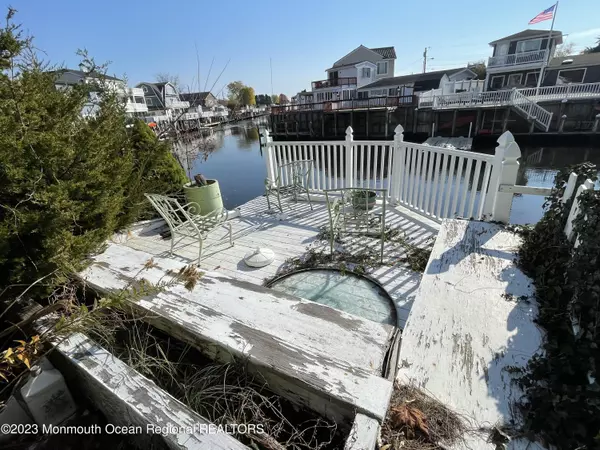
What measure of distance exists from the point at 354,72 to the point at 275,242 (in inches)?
1124

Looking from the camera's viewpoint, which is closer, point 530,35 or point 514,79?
point 530,35

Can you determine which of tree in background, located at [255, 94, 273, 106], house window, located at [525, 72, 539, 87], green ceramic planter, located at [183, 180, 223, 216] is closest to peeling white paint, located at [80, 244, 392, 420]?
green ceramic planter, located at [183, 180, 223, 216]

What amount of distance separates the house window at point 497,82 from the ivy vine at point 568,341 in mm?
26120

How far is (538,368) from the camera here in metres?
0.96

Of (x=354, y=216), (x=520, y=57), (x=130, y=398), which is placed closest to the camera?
(x=130, y=398)

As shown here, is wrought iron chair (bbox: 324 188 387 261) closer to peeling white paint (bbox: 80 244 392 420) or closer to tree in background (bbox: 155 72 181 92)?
peeling white paint (bbox: 80 244 392 420)

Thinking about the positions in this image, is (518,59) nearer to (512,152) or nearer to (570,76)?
(570,76)

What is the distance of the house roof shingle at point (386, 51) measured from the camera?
27906mm

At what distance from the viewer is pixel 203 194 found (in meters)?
3.73

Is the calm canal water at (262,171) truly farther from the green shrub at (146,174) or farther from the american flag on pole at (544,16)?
the american flag on pole at (544,16)

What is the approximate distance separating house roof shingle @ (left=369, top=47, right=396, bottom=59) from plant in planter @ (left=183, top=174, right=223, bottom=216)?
102ft

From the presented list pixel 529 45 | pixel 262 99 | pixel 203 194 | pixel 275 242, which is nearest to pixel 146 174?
pixel 203 194

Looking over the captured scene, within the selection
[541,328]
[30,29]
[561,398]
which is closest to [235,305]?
[561,398]

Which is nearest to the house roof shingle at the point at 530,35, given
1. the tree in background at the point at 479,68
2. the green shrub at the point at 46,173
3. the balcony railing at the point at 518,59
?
the balcony railing at the point at 518,59
